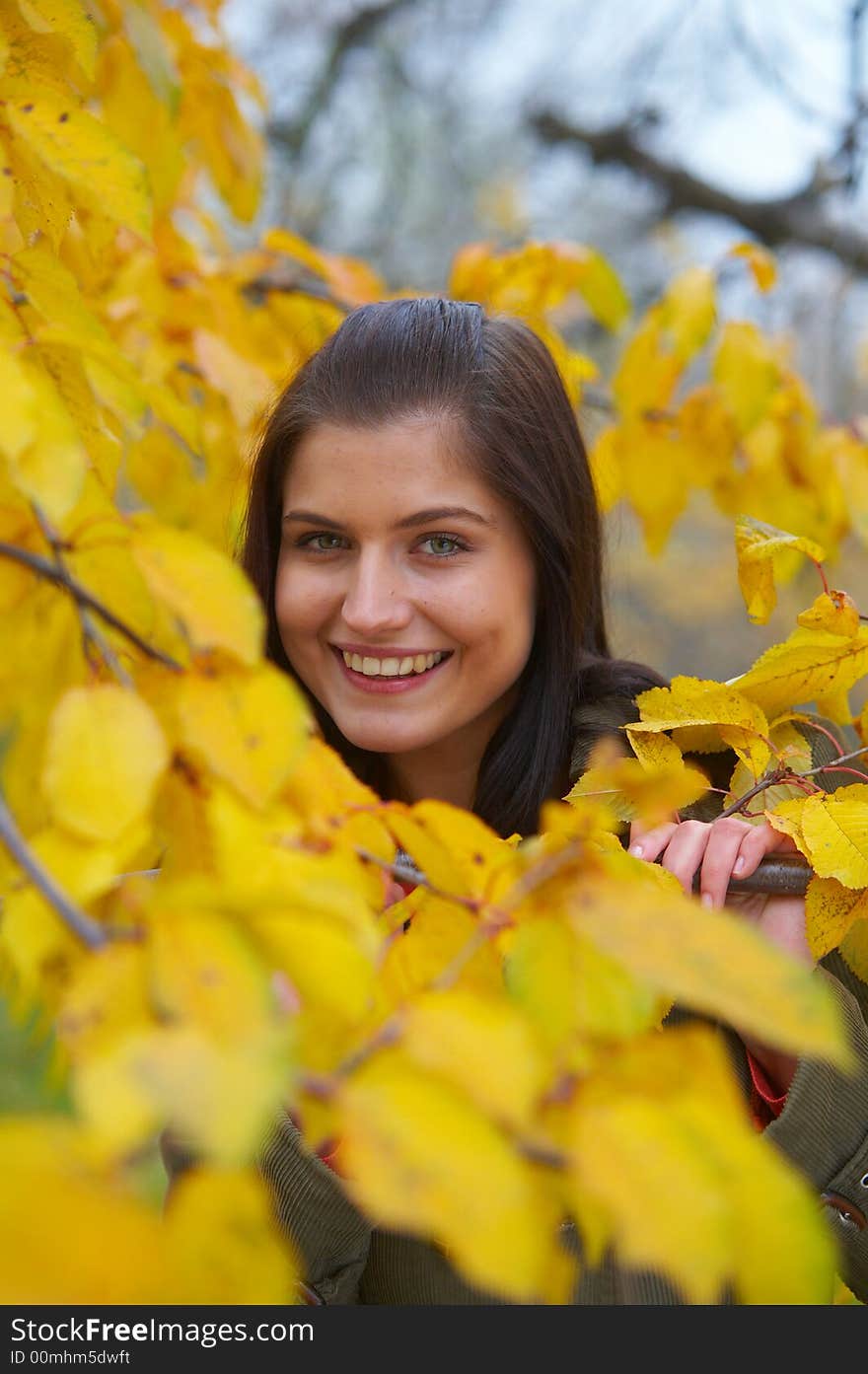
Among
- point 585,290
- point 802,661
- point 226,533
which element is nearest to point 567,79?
point 585,290

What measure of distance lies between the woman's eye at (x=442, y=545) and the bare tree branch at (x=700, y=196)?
2117mm

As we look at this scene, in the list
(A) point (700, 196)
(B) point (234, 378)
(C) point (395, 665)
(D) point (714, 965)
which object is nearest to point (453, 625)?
(C) point (395, 665)

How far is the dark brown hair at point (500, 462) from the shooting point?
3.92ft

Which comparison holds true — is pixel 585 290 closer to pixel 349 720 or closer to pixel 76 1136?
pixel 349 720

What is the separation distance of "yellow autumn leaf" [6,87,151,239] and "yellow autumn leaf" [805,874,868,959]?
1.83ft

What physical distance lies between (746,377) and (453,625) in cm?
67

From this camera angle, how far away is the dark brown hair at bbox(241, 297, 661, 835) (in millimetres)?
1193

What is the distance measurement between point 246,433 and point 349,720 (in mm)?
428

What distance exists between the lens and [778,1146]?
2.85 feet

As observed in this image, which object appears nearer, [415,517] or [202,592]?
[202,592]

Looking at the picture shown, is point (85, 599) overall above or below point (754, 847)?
above

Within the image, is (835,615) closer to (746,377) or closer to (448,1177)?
(448,1177)

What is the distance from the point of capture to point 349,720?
1177 millimetres

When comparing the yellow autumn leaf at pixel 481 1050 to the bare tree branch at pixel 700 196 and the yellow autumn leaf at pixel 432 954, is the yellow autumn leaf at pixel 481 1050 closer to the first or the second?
the yellow autumn leaf at pixel 432 954
